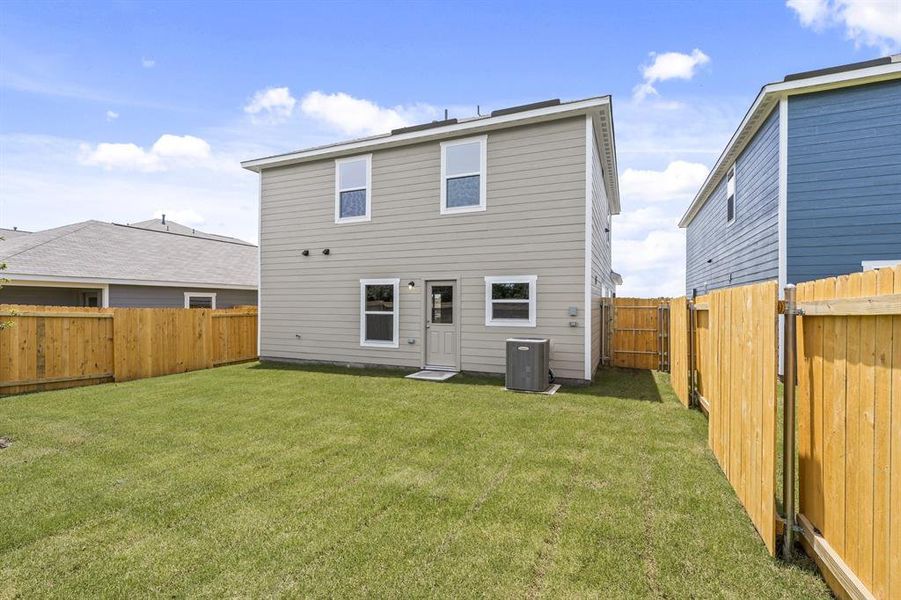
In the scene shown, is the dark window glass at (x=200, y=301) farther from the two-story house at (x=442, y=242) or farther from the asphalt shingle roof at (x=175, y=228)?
the asphalt shingle roof at (x=175, y=228)

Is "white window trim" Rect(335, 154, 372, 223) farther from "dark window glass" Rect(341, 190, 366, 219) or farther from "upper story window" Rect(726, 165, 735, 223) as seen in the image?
"upper story window" Rect(726, 165, 735, 223)

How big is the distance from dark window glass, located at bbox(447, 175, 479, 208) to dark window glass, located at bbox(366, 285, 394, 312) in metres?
2.58

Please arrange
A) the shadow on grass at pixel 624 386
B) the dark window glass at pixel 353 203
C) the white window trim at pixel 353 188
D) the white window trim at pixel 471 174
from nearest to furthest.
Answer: the shadow on grass at pixel 624 386 < the white window trim at pixel 471 174 < the white window trim at pixel 353 188 < the dark window glass at pixel 353 203

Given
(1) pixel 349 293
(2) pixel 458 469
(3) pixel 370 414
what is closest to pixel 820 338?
(2) pixel 458 469

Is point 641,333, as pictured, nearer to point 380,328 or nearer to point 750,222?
point 750,222

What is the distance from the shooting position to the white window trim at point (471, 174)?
30.2ft

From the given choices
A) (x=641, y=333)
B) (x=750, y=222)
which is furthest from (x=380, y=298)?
(x=750, y=222)

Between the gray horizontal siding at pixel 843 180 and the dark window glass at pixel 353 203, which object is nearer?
the gray horizontal siding at pixel 843 180

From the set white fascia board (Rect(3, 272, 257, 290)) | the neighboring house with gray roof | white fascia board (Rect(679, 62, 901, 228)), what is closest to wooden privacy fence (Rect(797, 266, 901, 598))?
white fascia board (Rect(679, 62, 901, 228))

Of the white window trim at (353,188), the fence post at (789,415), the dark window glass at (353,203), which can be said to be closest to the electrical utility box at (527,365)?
the fence post at (789,415)

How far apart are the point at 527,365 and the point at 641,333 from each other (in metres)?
4.72

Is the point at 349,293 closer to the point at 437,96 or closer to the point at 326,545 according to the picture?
the point at 437,96

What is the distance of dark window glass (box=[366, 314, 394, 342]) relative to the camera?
10258 mm

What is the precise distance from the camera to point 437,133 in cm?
950
